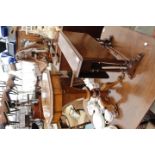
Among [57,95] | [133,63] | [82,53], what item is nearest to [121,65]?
[133,63]

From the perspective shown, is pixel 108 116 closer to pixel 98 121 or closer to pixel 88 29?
pixel 98 121

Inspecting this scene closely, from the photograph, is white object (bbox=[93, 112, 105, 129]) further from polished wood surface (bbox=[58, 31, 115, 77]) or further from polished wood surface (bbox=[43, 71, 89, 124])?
polished wood surface (bbox=[58, 31, 115, 77])

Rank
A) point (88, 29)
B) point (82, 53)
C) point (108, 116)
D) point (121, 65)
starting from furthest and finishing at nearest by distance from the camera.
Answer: point (88, 29) < point (108, 116) < point (121, 65) < point (82, 53)

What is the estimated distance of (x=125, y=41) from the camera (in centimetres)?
107

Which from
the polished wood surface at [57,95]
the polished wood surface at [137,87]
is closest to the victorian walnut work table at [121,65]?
the polished wood surface at [137,87]

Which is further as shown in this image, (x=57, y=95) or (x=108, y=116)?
(x=108, y=116)

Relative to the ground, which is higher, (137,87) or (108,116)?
(137,87)

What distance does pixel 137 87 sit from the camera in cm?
86

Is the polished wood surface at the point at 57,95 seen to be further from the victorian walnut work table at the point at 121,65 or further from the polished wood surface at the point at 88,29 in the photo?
the polished wood surface at the point at 88,29

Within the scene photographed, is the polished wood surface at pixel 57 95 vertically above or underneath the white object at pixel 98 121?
above

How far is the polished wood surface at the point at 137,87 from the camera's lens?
2.63 feet

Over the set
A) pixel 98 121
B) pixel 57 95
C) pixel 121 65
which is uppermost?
pixel 121 65
